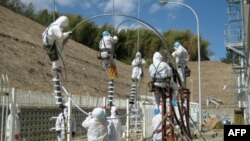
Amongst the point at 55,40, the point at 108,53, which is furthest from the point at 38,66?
the point at 55,40

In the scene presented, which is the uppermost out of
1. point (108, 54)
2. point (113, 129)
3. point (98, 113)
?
point (108, 54)

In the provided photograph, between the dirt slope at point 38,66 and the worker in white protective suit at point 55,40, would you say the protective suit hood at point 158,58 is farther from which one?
the dirt slope at point 38,66

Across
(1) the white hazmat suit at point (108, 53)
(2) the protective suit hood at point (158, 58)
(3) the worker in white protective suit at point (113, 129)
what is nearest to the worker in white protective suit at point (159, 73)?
(2) the protective suit hood at point (158, 58)

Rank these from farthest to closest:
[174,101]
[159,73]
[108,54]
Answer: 1. [108,54]
2. [174,101]
3. [159,73]

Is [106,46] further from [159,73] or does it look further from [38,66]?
[38,66]

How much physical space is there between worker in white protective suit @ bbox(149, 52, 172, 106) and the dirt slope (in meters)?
16.2

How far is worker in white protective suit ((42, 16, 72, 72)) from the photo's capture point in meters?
11.9

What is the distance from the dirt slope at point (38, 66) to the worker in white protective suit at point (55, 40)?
56.4 ft

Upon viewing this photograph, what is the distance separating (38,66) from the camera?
147 ft

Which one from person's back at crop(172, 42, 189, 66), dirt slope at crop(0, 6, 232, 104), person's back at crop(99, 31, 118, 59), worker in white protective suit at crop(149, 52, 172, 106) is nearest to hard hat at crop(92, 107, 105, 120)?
worker in white protective suit at crop(149, 52, 172, 106)

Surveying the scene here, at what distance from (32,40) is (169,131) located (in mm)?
43744

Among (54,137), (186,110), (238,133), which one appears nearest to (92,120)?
(186,110)

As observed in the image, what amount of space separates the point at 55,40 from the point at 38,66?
109 feet

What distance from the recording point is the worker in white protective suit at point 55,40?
38.9 ft
